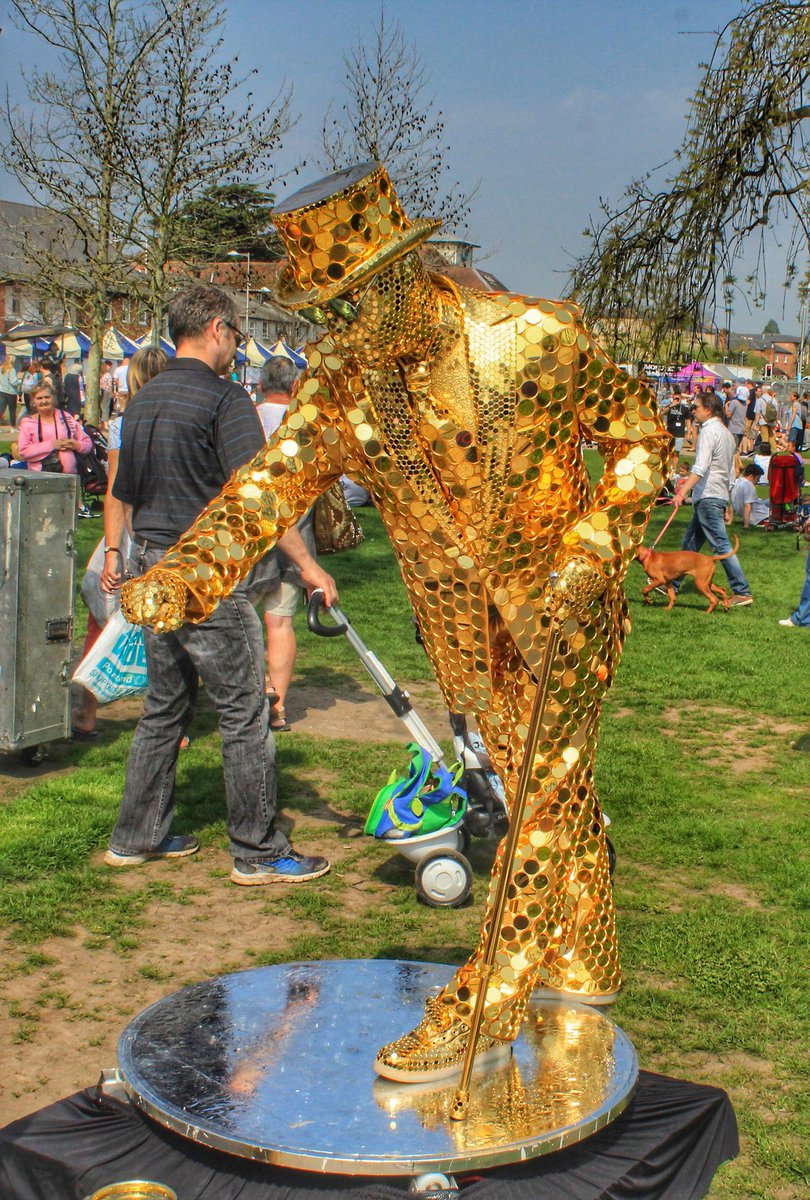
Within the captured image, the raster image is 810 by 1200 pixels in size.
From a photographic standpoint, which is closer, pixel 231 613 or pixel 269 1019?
pixel 269 1019

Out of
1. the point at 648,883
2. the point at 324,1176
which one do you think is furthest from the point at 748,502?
the point at 324,1176

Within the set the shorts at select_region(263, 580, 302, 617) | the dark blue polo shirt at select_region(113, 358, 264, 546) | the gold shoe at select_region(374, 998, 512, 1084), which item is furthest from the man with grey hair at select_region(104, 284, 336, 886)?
the gold shoe at select_region(374, 998, 512, 1084)

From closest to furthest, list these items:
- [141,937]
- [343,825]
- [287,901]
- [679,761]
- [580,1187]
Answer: [580,1187], [141,937], [287,901], [343,825], [679,761]

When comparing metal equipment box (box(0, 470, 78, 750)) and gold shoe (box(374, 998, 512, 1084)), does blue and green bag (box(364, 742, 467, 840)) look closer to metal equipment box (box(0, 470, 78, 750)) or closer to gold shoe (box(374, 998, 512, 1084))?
gold shoe (box(374, 998, 512, 1084))

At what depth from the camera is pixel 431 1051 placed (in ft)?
9.25

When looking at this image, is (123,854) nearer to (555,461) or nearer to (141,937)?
(141,937)

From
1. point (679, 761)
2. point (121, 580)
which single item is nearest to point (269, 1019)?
point (121, 580)

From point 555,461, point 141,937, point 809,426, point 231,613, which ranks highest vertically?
point 809,426

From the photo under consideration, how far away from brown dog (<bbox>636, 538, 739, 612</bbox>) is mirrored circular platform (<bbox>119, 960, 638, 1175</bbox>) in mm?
9185

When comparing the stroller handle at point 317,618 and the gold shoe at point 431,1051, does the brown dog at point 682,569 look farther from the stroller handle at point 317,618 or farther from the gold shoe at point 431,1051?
the gold shoe at point 431,1051

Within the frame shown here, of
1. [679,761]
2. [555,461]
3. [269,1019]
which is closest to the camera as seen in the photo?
[555,461]

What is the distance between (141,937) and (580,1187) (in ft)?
7.63

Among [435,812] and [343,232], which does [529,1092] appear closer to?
[343,232]

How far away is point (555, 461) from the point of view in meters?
2.92
